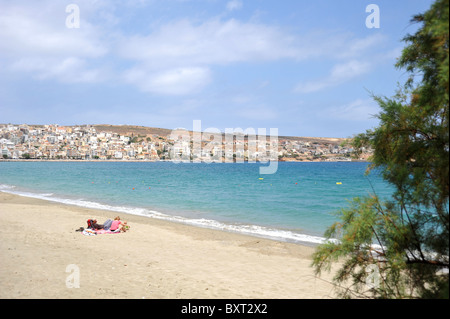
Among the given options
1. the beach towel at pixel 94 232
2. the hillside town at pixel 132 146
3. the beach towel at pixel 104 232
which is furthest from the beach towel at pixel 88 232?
the hillside town at pixel 132 146

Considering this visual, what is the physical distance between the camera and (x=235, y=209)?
22.7 m

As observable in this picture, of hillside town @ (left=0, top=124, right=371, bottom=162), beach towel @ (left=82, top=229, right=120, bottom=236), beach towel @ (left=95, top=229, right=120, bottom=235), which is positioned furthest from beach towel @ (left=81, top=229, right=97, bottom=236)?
hillside town @ (left=0, top=124, right=371, bottom=162)

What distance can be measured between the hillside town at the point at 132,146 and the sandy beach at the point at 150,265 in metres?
114

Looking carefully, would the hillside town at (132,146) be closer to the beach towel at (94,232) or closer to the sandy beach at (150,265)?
the beach towel at (94,232)

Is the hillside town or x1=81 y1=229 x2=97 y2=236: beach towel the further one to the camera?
the hillside town

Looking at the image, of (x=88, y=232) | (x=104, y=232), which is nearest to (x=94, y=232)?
(x=88, y=232)

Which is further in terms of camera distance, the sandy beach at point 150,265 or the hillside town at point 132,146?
the hillside town at point 132,146

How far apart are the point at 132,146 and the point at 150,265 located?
155665mm

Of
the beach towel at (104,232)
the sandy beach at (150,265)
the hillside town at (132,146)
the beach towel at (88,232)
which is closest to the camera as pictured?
the sandy beach at (150,265)

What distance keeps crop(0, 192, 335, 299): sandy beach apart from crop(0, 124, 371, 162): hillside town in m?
114

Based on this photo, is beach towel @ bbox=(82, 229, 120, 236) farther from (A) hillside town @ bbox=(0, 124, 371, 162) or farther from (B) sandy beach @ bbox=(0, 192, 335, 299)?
(A) hillside town @ bbox=(0, 124, 371, 162)

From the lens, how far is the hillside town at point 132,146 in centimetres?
13675

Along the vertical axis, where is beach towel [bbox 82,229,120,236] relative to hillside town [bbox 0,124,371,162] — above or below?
below

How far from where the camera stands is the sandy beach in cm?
667
